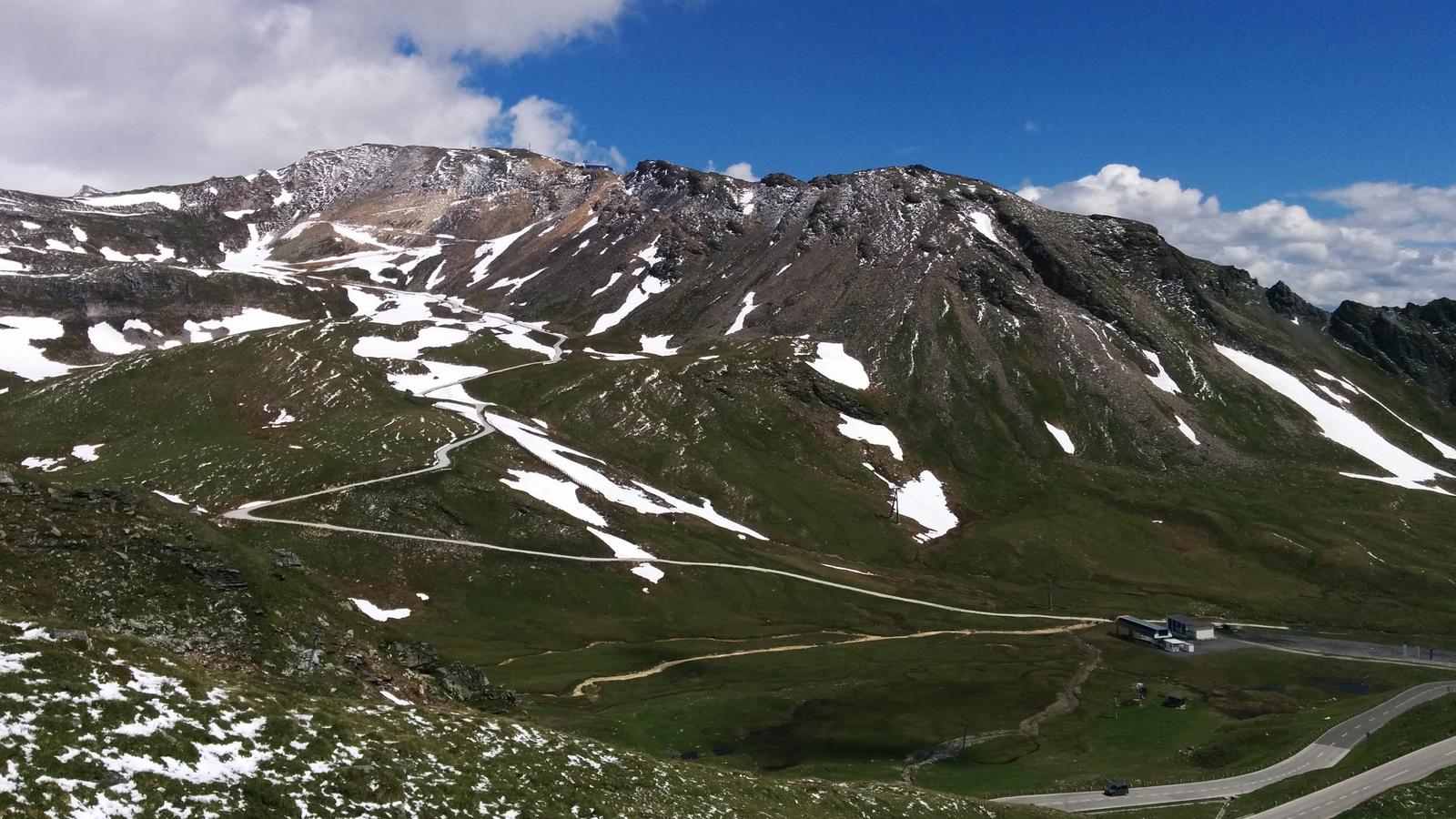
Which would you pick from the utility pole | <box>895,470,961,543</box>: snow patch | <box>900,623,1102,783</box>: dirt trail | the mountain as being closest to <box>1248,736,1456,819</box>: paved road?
the mountain

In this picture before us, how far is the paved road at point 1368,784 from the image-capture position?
61.5m

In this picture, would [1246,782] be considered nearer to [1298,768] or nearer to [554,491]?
[1298,768]

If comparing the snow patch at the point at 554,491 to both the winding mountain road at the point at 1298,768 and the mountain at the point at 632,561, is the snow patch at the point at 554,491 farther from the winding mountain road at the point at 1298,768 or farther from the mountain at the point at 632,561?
the winding mountain road at the point at 1298,768

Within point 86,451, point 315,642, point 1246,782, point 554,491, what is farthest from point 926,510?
point 315,642

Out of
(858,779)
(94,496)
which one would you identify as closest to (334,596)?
(94,496)

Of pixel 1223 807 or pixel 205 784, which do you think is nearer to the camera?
pixel 205 784

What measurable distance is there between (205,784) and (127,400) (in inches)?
7346

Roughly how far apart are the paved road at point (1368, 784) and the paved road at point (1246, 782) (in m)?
1.46

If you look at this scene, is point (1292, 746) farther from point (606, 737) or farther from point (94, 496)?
point (94, 496)

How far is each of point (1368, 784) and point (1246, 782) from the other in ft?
27.8

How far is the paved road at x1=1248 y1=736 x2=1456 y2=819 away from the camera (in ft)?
202

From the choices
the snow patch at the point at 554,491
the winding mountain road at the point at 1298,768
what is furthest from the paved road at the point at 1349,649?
the snow patch at the point at 554,491

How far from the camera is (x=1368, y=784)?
2562 inches

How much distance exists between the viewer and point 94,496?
152 feet
